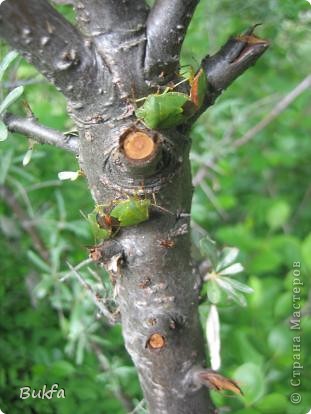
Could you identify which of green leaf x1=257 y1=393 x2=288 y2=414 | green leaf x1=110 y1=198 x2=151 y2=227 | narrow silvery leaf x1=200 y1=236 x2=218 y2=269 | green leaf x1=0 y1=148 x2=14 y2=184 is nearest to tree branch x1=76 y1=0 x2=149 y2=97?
green leaf x1=110 y1=198 x2=151 y2=227

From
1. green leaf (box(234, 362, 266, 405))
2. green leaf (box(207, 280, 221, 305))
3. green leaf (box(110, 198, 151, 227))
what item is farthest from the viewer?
green leaf (box(234, 362, 266, 405))

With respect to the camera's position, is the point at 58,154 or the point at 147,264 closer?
the point at 147,264

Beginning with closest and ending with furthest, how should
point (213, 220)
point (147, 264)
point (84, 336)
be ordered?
point (147, 264) → point (84, 336) → point (213, 220)

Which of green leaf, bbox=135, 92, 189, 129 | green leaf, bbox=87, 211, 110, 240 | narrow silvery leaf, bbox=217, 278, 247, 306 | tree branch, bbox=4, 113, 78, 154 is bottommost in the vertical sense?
narrow silvery leaf, bbox=217, 278, 247, 306

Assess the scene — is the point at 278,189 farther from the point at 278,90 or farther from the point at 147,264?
the point at 147,264

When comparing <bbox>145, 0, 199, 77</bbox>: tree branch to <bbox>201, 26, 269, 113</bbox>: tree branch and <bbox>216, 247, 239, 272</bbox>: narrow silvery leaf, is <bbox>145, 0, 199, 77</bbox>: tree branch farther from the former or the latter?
<bbox>216, 247, 239, 272</bbox>: narrow silvery leaf

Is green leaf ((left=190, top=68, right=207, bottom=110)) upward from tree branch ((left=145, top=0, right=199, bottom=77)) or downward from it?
downward

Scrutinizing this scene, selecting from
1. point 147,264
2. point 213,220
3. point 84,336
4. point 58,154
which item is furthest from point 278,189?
point 147,264
